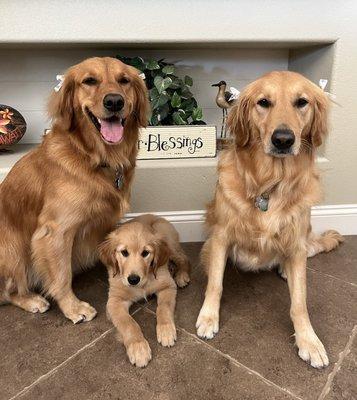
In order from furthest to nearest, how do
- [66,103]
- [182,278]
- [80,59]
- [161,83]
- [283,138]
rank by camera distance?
[80,59]
[161,83]
[182,278]
[66,103]
[283,138]

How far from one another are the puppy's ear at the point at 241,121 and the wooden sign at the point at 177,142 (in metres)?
0.70

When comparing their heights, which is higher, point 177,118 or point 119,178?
point 177,118

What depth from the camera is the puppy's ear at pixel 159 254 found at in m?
1.58

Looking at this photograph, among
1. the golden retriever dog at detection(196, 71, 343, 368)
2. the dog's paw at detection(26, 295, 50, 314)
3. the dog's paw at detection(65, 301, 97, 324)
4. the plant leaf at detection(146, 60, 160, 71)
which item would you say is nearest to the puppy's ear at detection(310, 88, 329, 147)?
the golden retriever dog at detection(196, 71, 343, 368)

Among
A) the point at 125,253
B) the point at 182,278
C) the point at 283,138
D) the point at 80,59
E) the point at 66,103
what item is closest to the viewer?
the point at 283,138

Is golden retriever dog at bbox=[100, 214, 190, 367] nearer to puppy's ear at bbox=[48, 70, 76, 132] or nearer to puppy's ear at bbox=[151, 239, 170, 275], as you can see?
puppy's ear at bbox=[151, 239, 170, 275]

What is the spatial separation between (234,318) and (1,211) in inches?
45.7

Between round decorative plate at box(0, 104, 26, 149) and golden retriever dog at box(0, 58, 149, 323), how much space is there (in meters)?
0.68

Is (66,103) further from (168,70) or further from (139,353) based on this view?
(139,353)

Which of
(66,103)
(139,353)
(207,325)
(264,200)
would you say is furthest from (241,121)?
(139,353)

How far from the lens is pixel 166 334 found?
141 centimetres

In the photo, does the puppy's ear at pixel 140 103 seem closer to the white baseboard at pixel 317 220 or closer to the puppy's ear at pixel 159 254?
the puppy's ear at pixel 159 254

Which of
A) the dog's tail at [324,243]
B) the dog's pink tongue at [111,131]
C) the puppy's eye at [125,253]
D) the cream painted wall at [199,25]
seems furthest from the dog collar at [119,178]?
the dog's tail at [324,243]

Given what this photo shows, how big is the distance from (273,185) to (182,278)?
73 centimetres
